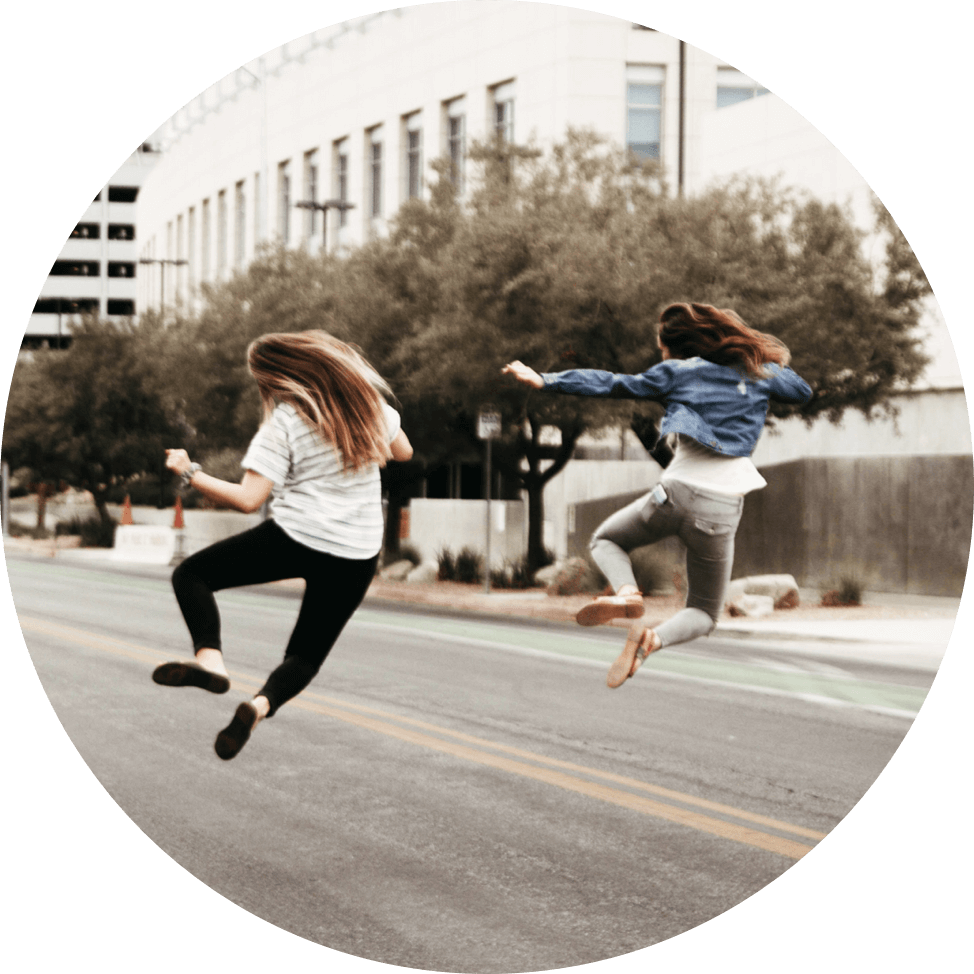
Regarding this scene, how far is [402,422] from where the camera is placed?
13.8 ft

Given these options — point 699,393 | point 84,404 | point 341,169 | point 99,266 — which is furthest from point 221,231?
point 699,393

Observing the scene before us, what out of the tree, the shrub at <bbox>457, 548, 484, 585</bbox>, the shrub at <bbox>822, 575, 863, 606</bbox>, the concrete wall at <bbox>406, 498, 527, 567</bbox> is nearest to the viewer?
the concrete wall at <bbox>406, 498, 527, 567</bbox>

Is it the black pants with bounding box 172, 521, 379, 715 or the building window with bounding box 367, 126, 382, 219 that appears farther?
the building window with bounding box 367, 126, 382, 219

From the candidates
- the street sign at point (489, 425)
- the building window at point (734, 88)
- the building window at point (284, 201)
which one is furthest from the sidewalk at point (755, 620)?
the building window at point (734, 88)

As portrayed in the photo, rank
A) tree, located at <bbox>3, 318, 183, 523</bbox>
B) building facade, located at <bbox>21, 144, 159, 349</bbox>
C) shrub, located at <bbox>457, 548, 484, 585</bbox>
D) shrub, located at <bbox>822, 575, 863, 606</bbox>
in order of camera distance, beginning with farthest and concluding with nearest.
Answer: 1. building facade, located at <bbox>21, 144, 159, 349</bbox>
2. tree, located at <bbox>3, 318, 183, 523</bbox>
3. shrub, located at <bbox>822, 575, 863, 606</bbox>
4. shrub, located at <bbox>457, 548, 484, 585</bbox>

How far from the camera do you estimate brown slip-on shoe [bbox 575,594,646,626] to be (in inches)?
163

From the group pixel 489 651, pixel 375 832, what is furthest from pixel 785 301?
pixel 375 832

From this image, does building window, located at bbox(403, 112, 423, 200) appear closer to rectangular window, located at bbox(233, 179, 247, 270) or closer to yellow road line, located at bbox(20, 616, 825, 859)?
rectangular window, located at bbox(233, 179, 247, 270)

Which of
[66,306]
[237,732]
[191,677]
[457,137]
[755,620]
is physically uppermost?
[457,137]

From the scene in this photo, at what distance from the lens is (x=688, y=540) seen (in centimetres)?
420

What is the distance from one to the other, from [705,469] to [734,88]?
161 cm

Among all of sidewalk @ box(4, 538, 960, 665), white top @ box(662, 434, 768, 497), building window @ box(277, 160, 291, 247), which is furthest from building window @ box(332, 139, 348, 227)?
white top @ box(662, 434, 768, 497)

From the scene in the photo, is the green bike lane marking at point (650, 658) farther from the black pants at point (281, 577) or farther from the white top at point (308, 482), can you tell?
the white top at point (308, 482)

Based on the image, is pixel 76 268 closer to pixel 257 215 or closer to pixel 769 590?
pixel 257 215
